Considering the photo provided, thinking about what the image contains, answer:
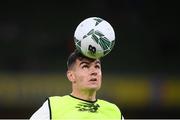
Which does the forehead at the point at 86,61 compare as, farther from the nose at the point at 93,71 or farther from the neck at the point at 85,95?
the neck at the point at 85,95


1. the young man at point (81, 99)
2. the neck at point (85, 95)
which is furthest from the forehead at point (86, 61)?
the neck at point (85, 95)

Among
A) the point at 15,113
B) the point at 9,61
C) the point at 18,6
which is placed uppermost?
the point at 18,6

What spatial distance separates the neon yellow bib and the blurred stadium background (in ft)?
21.0

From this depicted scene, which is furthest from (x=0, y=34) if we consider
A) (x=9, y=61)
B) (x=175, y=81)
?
(x=175, y=81)

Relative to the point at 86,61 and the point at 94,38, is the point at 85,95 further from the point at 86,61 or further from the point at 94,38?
the point at 94,38

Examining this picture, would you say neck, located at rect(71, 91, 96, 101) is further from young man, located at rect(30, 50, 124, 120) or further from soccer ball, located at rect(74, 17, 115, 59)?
soccer ball, located at rect(74, 17, 115, 59)

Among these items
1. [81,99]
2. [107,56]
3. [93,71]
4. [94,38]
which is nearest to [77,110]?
[81,99]

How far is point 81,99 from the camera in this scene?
468 cm

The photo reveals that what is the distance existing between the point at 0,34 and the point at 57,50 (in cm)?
111

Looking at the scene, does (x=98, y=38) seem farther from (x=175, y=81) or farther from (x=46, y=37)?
(x=46, y=37)

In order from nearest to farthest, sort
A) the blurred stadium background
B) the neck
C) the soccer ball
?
the soccer ball → the neck → the blurred stadium background

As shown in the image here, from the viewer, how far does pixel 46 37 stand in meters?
12.9

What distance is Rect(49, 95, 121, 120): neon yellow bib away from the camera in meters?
4.57

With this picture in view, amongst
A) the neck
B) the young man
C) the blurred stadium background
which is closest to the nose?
the young man
